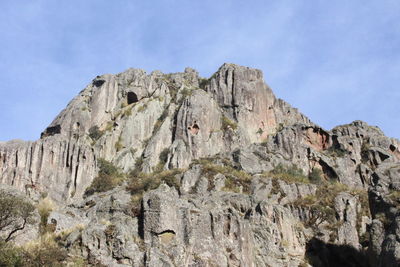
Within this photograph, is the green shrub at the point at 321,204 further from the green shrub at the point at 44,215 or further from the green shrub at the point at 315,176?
the green shrub at the point at 44,215

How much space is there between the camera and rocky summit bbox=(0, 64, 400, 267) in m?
30.8

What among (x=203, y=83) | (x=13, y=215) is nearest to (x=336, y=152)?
(x=203, y=83)

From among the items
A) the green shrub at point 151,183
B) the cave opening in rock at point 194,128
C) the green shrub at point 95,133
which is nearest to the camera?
Result: the green shrub at point 151,183

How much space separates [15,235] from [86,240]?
3575 mm

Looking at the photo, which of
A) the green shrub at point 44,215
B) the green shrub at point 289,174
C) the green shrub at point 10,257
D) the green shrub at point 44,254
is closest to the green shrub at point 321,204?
the green shrub at point 289,174

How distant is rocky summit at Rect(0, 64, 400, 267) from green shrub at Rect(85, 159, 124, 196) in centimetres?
26

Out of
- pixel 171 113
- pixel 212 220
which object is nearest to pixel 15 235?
pixel 212 220

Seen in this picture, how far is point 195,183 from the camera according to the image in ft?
208

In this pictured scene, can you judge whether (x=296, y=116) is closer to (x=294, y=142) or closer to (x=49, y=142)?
(x=294, y=142)

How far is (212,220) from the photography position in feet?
117

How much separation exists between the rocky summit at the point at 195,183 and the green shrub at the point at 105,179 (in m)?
0.26

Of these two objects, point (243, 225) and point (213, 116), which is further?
point (213, 116)

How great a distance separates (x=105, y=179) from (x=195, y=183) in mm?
13792

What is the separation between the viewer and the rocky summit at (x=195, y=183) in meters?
30.8
